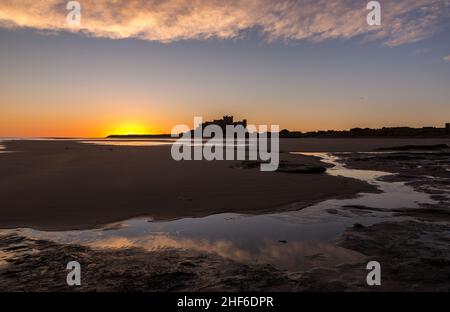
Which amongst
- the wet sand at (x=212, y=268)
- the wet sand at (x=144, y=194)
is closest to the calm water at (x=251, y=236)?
the wet sand at (x=212, y=268)

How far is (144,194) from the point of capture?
842 cm

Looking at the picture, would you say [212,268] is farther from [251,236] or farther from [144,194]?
[144,194]

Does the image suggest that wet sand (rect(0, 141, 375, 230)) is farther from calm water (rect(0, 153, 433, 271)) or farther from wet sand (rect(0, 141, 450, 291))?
wet sand (rect(0, 141, 450, 291))

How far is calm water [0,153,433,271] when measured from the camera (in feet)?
14.6

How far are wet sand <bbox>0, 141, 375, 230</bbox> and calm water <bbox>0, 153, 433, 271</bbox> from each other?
49 centimetres

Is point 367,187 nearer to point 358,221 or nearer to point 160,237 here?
point 358,221

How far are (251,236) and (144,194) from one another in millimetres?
3966

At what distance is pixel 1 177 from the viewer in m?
10.2

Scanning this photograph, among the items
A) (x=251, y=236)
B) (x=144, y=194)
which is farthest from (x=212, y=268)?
(x=144, y=194)

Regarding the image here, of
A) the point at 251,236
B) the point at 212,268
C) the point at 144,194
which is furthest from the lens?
the point at 144,194
